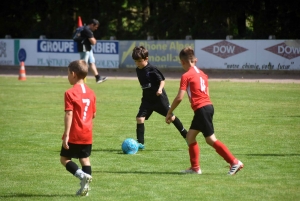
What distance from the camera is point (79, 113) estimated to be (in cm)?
712

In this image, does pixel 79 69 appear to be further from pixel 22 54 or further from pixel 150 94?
pixel 22 54

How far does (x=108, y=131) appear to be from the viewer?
12859 mm

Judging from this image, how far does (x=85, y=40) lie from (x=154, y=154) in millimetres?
12032

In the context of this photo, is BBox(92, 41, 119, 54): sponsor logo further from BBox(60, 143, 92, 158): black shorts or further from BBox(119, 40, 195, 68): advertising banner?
BBox(60, 143, 92, 158): black shorts

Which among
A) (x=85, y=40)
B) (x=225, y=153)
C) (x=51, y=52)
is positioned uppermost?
(x=85, y=40)

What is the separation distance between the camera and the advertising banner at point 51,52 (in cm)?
3341

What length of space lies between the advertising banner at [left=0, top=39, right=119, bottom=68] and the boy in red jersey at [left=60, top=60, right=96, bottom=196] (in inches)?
1025

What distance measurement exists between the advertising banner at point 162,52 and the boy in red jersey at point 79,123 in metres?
24.8

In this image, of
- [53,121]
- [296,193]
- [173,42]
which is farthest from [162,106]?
[173,42]

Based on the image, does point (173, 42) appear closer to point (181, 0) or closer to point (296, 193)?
point (181, 0)

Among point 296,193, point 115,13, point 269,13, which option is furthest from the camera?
point 115,13

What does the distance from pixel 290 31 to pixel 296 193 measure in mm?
27585

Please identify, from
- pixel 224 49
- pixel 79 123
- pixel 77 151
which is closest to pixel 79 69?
pixel 79 123

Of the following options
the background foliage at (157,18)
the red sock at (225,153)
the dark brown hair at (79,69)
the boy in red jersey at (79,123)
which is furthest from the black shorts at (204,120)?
the background foliage at (157,18)
